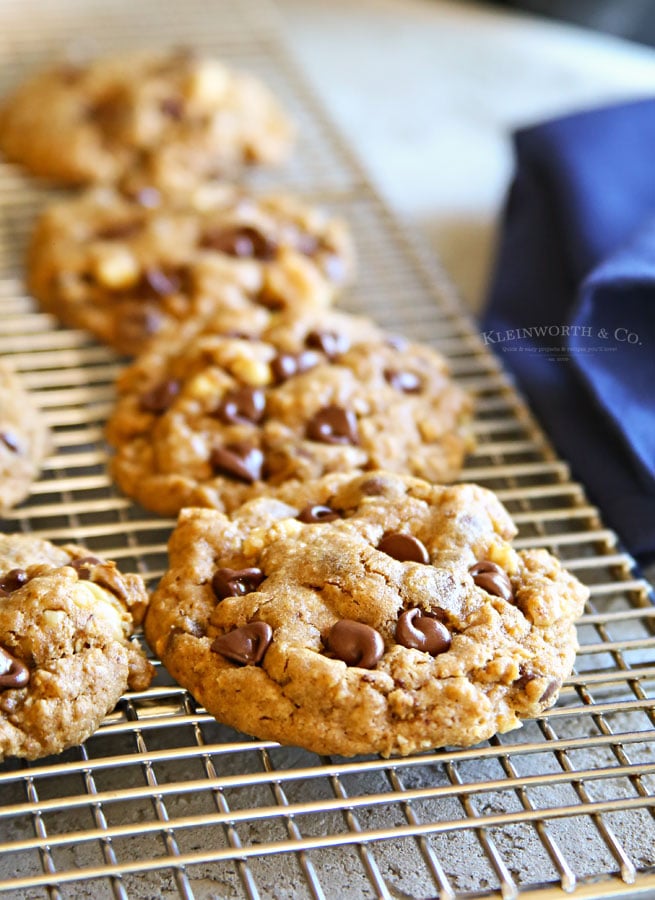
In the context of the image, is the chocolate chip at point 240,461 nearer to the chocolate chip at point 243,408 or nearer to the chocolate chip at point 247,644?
the chocolate chip at point 243,408

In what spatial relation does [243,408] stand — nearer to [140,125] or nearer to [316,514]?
[316,514]

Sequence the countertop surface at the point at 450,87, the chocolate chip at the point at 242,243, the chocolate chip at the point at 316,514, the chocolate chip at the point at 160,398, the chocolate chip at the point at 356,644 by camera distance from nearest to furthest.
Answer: the chocolate chip at the point at 356,644 < the chocolate chip at the point at 316,514 < the chocolate chip at the point at 160,398 < the chocolate chip at the point at 242,243 < the countertop surface at the point at 450,87

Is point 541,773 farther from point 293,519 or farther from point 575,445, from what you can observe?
point 575,445

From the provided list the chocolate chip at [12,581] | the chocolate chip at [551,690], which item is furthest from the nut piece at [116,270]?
the chocolate chip at [551,690]

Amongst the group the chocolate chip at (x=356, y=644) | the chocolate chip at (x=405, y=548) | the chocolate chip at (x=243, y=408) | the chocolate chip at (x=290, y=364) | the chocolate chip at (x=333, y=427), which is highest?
the chocolate chip at (x=405, y=548)

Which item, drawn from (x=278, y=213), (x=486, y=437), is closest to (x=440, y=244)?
(x=278, y=213)

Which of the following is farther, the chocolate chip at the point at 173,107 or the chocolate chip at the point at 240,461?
the chocolate chip at the point at 173,107

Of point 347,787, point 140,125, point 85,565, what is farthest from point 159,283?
point 347,787

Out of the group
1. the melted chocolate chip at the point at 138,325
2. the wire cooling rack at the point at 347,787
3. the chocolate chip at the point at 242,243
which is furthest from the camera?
the chocolate chip at the point at 242,243
